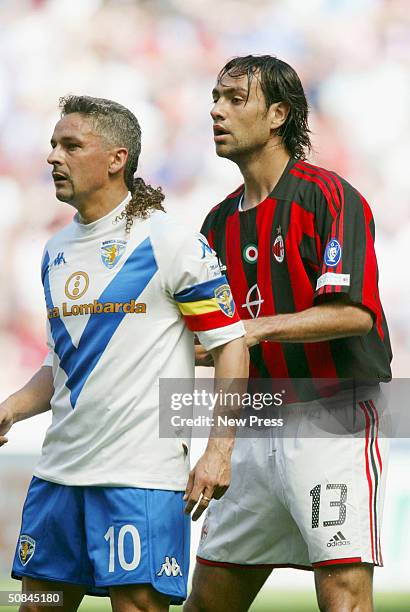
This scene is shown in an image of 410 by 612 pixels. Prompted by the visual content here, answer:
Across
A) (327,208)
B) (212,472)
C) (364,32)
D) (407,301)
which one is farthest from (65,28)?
(212,472)

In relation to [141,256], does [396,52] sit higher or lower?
higher

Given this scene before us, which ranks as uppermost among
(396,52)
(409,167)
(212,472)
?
(396,52)

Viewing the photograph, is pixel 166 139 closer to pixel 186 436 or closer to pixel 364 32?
pixel 364 32

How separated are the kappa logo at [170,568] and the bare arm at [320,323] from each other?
2.05 feet

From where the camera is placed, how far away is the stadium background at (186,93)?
8211 mm

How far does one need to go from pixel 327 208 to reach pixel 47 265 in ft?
2.57

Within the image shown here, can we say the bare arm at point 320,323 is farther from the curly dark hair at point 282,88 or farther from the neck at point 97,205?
the curly dark hair at point 282,88

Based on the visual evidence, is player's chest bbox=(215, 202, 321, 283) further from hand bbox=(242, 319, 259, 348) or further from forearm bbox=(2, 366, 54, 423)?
forearm bbox=(2, 366, 54, 423)

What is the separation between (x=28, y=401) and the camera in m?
3.13

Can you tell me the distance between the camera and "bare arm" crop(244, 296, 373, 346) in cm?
306

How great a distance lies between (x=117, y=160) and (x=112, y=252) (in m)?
0.28

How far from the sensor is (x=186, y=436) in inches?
114

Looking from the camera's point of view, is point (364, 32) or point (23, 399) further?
point (364, 32)

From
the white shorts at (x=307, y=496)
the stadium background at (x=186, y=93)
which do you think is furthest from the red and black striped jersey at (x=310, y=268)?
the stadium background at (x=186, y=93)
